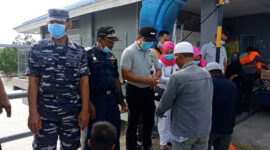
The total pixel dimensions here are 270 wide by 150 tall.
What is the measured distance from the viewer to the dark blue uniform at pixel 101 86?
228cm

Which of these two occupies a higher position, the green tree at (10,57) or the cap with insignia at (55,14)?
the cap with insignia at (55,14)

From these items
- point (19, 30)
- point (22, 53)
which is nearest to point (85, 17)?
point (22, 53)

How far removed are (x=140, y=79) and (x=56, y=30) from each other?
1198mm

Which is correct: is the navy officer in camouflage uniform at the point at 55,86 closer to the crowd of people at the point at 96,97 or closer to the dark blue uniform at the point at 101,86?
the crowd of people at the point at 96,97

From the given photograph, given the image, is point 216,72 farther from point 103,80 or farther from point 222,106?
point 103,80

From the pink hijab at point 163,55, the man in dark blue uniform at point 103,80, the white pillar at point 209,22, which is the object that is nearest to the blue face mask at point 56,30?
the man in dark blue uniform at point 103,80

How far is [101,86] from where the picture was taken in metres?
2.30

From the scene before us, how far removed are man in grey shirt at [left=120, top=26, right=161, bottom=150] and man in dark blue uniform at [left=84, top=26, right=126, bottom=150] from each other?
13.2 inches

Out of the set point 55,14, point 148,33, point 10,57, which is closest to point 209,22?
point 148,33

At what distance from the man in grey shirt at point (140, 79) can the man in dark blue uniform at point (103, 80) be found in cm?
33

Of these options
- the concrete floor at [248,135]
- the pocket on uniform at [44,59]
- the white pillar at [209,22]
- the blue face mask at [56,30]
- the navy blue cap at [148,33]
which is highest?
the white pillar at [209,22]

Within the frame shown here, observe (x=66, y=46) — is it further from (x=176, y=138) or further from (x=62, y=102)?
(x=176, y=138)

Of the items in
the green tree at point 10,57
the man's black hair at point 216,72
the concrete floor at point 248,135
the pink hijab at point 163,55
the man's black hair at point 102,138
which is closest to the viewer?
the man's black hair at point 102,138

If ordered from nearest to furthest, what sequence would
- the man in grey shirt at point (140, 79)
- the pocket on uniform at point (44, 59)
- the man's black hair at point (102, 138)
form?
the man's black hair at point (102, 138), the pocket on uniform at point (44, 59), the man in grey shirt at point (140, 79)
